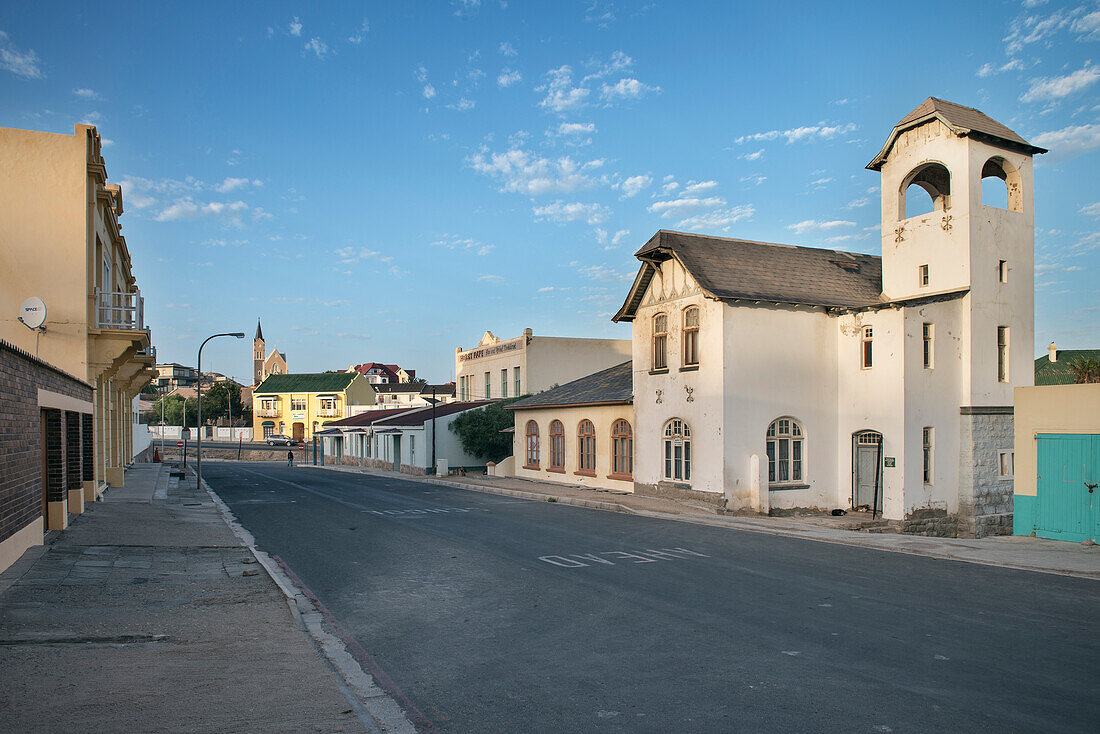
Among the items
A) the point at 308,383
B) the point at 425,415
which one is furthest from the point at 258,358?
the point at 425,415

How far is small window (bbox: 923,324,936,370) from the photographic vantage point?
67.9ft

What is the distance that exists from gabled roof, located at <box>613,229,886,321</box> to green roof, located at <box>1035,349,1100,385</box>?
13.1m

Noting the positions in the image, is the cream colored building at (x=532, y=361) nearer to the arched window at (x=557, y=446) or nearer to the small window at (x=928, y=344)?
the arched window at (x=557, y=446)

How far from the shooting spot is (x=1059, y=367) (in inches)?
1748

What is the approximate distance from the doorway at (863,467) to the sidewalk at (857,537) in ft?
4.48

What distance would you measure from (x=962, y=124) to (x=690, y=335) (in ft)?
32.3

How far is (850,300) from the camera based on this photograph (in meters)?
23.6

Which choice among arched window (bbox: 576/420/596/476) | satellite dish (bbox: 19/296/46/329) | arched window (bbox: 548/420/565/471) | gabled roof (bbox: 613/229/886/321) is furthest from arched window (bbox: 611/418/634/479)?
satellite dish (bbox: 19/296/46/329)

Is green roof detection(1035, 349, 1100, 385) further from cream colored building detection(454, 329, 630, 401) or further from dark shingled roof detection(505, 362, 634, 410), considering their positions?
cream colored building detection(454, 329, 630, 401)

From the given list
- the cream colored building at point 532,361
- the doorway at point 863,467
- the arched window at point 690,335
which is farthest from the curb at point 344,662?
the cream colored building at point 532,361

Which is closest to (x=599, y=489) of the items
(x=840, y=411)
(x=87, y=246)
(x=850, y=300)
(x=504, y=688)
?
(x=840, y=411)

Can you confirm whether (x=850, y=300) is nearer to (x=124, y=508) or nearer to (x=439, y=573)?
(x=439, y=573)

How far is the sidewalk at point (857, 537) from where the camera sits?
1299cm

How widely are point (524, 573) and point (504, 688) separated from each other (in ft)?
17.5
